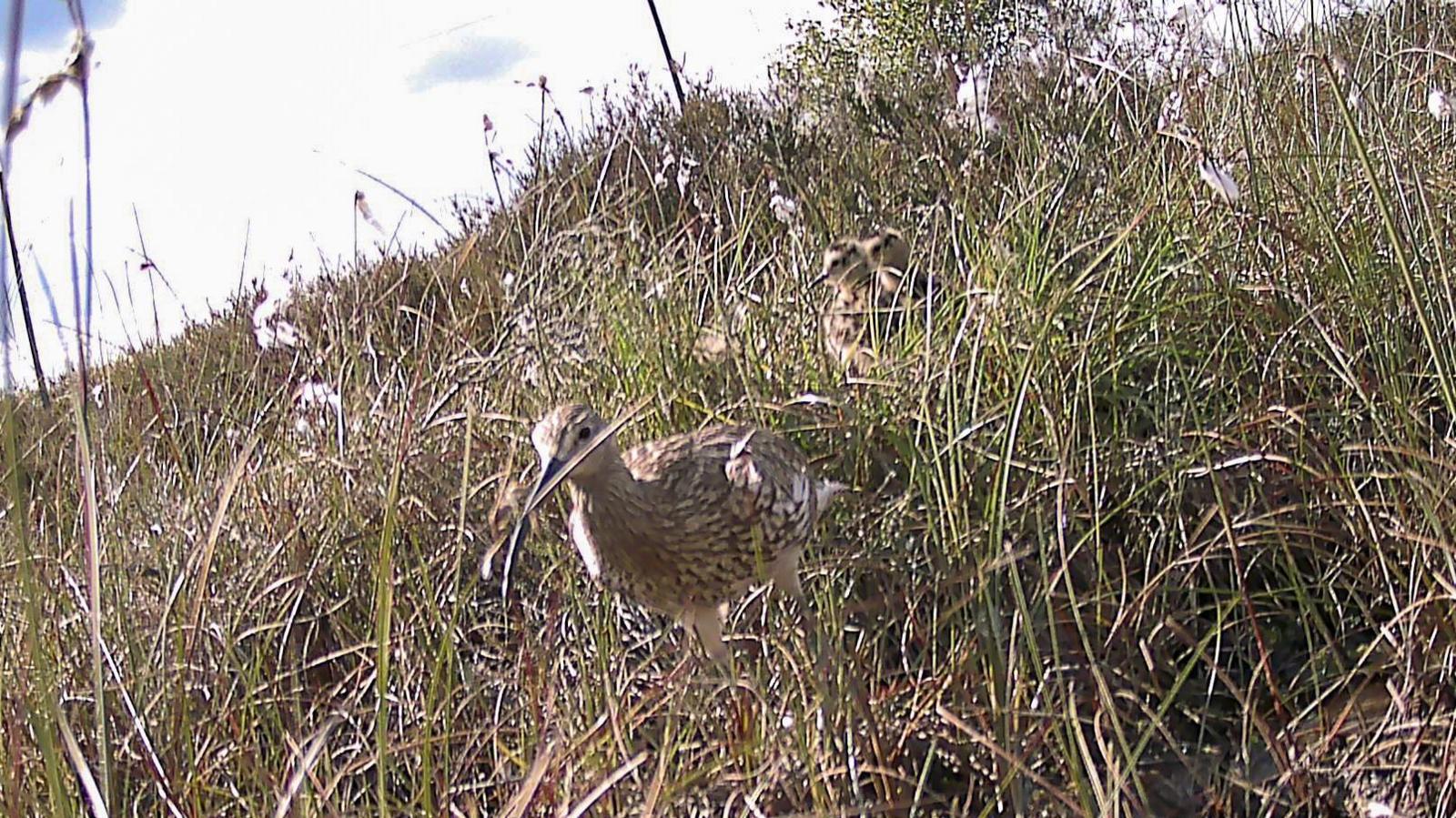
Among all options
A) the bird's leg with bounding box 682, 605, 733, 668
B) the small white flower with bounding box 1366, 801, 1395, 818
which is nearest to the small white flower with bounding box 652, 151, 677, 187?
the bird's leg with bounding box 682, 605, 733, 668

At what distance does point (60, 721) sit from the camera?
4.52 ft

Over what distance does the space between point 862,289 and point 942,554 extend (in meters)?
1.31

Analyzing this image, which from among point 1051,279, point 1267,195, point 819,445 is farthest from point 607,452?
point 1267,195

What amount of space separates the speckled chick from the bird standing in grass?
Answer: 2.26ft

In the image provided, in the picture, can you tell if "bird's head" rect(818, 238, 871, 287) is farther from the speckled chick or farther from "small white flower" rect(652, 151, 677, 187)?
"small white flower" rect(652, 151, 677, 187)

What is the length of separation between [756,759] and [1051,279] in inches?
48.0

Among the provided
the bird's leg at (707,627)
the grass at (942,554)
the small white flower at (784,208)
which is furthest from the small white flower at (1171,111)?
the bird's leg at (707,627)

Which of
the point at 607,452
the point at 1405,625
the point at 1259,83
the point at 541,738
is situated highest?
the point at 1259,83

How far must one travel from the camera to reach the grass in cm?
202

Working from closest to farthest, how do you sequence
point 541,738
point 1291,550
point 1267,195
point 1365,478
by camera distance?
point 541,738
point 1365,478
point 1291,550
point 1267,195

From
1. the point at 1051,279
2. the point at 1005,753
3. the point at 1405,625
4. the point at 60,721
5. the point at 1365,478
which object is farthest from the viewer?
the point at 1051,279

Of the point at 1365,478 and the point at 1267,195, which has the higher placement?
the point at 1267,195

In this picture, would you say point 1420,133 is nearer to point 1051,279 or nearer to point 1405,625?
point 1051,279

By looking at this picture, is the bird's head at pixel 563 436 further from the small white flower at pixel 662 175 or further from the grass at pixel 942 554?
the small white flower at pixel 662 175
